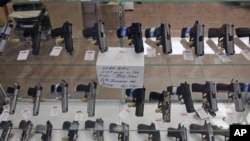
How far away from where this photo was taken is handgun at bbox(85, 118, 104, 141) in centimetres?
156

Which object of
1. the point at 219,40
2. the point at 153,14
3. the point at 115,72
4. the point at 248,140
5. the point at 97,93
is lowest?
the point at 248,140

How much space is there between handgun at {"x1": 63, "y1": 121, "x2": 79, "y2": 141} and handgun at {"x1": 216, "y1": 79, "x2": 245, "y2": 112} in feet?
2.79

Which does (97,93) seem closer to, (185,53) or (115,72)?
(115,72)

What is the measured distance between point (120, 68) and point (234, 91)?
66cm

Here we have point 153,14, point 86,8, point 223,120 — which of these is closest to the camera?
point 223,120

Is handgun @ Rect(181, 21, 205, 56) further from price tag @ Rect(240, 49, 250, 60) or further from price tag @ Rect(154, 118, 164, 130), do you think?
price tag @ Rect(154, 118, 164, 130)

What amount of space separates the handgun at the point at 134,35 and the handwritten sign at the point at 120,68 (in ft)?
0.11

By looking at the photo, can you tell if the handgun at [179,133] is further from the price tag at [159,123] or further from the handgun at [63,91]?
the handgun at [63,91]

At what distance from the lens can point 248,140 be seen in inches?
50.8

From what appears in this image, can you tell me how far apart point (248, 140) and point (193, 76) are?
1.63ft

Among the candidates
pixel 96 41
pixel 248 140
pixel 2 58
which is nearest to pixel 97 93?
pixel 96 41

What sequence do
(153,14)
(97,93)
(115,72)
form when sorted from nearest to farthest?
(115,72) → (97,93) → (153,14)

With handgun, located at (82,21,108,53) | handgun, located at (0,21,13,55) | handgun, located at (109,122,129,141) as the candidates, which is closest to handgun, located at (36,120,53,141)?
handgun, located at (109,122,129,141)

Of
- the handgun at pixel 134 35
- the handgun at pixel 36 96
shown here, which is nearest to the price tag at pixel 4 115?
the handgun at pixel 36 96
